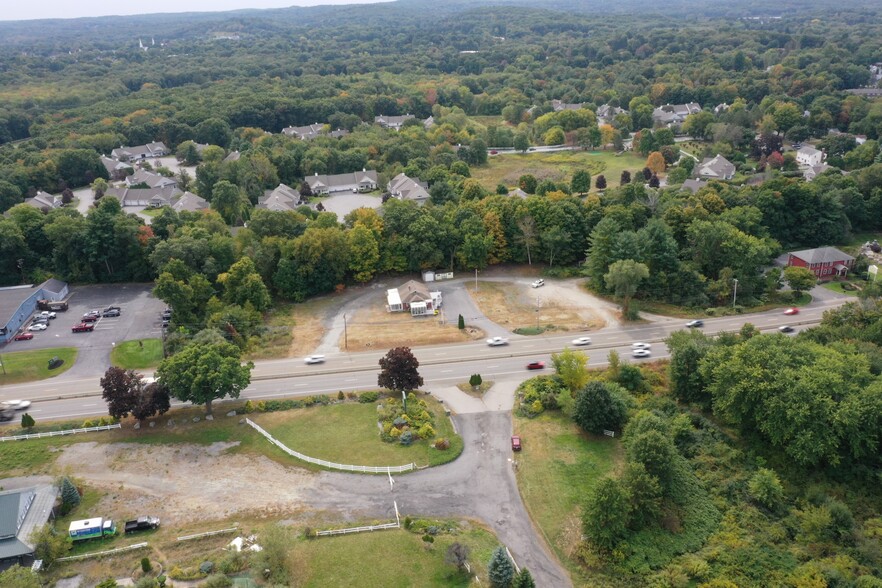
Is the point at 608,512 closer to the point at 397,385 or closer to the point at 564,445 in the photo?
the point at 564,445

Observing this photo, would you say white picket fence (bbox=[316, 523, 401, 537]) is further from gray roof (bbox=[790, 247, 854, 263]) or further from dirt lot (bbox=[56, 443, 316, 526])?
gray roof (bbox=[790, 247, 854, 263])

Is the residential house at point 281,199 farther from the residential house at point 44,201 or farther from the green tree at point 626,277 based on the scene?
the green tree at point 626,277

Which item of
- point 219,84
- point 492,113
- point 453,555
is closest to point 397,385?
point 453,555

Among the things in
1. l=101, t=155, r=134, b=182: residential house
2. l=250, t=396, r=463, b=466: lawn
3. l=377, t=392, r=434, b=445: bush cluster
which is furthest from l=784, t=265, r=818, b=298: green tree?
l=101, t=155, r=134, b=182: residential house

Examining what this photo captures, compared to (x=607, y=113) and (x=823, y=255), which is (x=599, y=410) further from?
(x=607, y=113)

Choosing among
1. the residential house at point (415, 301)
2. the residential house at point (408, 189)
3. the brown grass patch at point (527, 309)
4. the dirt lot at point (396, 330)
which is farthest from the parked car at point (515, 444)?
the residential house at point (408, 189)
